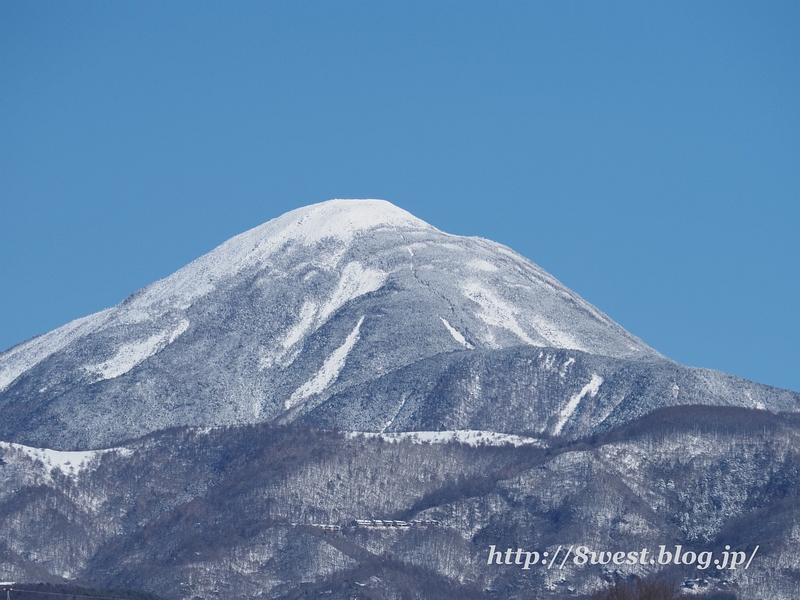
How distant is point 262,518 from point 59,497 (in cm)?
1815

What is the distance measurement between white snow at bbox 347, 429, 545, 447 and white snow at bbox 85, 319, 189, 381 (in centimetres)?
3635

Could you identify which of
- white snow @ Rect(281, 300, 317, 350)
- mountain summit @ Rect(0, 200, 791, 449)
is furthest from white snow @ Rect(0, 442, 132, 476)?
white snow @ Rect(281, 300, 317, 350)

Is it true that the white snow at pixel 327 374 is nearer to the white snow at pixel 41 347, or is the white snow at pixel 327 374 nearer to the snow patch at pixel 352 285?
the snow patch at pixel 352 285

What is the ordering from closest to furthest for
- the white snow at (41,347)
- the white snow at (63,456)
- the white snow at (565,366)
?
1. the white snow at (63,456)
2. the white snow at (565,366)
3. the white snow at (41,347)

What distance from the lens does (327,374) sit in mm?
167875

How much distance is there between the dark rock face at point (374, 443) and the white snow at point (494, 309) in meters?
0.29

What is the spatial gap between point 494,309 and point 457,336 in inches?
377

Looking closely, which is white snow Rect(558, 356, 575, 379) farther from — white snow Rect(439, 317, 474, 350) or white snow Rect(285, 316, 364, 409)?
white snow Rect(285, 316, 364, 409)

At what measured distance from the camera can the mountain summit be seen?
156000 mm

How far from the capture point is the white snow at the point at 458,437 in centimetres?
14088

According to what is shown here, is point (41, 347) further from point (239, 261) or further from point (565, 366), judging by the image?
point (565, 366)

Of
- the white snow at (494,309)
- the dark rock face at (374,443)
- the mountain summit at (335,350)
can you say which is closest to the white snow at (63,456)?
the dark rock face at (374,443)

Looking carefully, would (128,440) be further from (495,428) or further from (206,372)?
(495,428)

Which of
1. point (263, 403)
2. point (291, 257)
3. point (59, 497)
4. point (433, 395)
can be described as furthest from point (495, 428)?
point (291, 257)
